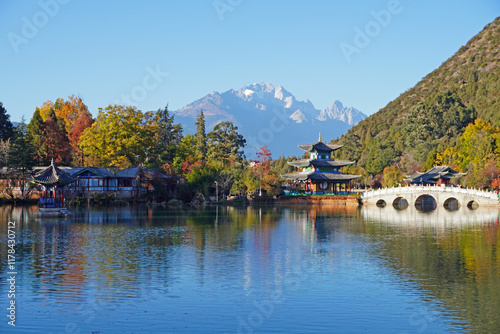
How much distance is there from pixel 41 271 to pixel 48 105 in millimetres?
79356

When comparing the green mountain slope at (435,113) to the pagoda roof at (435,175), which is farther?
the green mountain slope at (435,113)

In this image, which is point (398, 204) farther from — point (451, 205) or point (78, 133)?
point (78, 133)

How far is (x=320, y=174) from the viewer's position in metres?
80.8

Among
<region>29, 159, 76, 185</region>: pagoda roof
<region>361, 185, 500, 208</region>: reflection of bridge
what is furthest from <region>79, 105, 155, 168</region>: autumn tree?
<region>361, 185, 500, 208</region>: reflection of bridge

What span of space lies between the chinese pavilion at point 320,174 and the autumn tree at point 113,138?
23.5 meters

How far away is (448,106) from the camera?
356ft

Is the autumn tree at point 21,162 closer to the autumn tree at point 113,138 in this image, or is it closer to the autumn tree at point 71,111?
the autumn tree at point 113,138

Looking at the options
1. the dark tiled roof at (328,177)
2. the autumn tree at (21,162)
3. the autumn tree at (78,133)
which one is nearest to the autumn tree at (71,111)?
the autumn tree at (78,133)

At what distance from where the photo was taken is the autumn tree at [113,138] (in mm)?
72244

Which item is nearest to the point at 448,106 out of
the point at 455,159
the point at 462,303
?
the point at 455,159

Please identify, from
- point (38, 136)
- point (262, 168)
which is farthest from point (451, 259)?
point (38, 136)

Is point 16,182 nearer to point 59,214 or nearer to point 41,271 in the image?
point 59,214

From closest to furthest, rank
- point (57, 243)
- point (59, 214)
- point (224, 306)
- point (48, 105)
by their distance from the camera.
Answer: point (224, 306) → point (57, 243) → point (59, 214) → point (48, 105)

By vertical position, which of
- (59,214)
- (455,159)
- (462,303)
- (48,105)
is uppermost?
(48,105)
